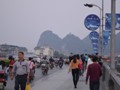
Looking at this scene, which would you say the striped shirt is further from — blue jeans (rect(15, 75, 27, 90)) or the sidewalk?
the sidewalk

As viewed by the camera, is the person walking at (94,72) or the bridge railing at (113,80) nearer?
the bridge railing at (113,80)

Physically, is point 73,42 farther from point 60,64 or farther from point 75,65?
point 75,65

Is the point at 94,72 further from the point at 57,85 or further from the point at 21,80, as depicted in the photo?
the point at 57,85

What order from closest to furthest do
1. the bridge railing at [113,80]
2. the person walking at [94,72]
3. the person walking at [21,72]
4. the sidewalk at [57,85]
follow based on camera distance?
1. the bridge railing at [113,80]
2. the person walking at [21,72]
3. the person walking at [94,72]
4. the sidewalk at [57,85]

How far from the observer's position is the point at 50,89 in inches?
876

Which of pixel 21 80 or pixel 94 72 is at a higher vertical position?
pixel 94 72

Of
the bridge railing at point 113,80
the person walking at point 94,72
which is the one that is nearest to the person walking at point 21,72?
the person walking at point 94,72

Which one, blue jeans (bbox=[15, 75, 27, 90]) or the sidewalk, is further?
the sidewalk

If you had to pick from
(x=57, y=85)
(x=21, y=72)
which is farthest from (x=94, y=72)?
(x=57, y=85)

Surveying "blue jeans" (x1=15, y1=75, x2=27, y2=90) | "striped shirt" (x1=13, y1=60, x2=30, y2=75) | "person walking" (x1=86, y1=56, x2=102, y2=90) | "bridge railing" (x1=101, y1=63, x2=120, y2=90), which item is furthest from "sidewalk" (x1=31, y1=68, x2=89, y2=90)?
"striped shirt" (x1=13, y1=60, x2=30, y2=75)

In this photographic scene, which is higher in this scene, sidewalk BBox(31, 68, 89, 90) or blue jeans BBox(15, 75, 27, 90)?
blue jeans BBox(15, 75, 27, 90)

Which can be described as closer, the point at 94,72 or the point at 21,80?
the point at 21,80

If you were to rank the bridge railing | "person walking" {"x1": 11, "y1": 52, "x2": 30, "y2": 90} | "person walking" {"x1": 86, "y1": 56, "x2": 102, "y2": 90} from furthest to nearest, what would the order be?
"person walking" {"x1": 86, "y1": 56, "x2": 102, "y2": 90} < "person walking" {"x1": 11, "y1": 52, "x2": 30, "y2": 90} < the bridge railing

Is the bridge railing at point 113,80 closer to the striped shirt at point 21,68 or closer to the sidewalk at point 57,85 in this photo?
the striped shirt at point 21,68
